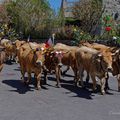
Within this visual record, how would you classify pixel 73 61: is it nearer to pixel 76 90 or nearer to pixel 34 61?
pixel 76 90

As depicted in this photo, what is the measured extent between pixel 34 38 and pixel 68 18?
3.55 metres

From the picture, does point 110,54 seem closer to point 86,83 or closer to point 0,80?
point 86,83

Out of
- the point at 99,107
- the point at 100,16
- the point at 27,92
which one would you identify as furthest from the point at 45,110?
the point at 100,16

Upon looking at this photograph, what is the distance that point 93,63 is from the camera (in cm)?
1332

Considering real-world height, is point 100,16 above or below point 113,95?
above

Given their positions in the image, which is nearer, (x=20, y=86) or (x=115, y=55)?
(x=115, y=55)

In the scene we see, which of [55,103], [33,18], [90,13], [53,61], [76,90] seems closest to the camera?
[55,103]

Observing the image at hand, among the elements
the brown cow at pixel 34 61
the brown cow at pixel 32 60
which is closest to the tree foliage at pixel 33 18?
the brown cow at pixel 32 60

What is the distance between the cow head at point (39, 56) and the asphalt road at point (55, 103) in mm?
846

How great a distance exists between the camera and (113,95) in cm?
1337

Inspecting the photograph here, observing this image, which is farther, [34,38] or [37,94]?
[34,38]

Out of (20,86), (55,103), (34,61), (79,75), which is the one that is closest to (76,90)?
(79,75)

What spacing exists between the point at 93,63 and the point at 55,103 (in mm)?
2079

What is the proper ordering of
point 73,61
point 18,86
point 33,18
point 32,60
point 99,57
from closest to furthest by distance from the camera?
point 99,57 → point 32,60 → point 18,86 → point 73,61 → point 33,18
